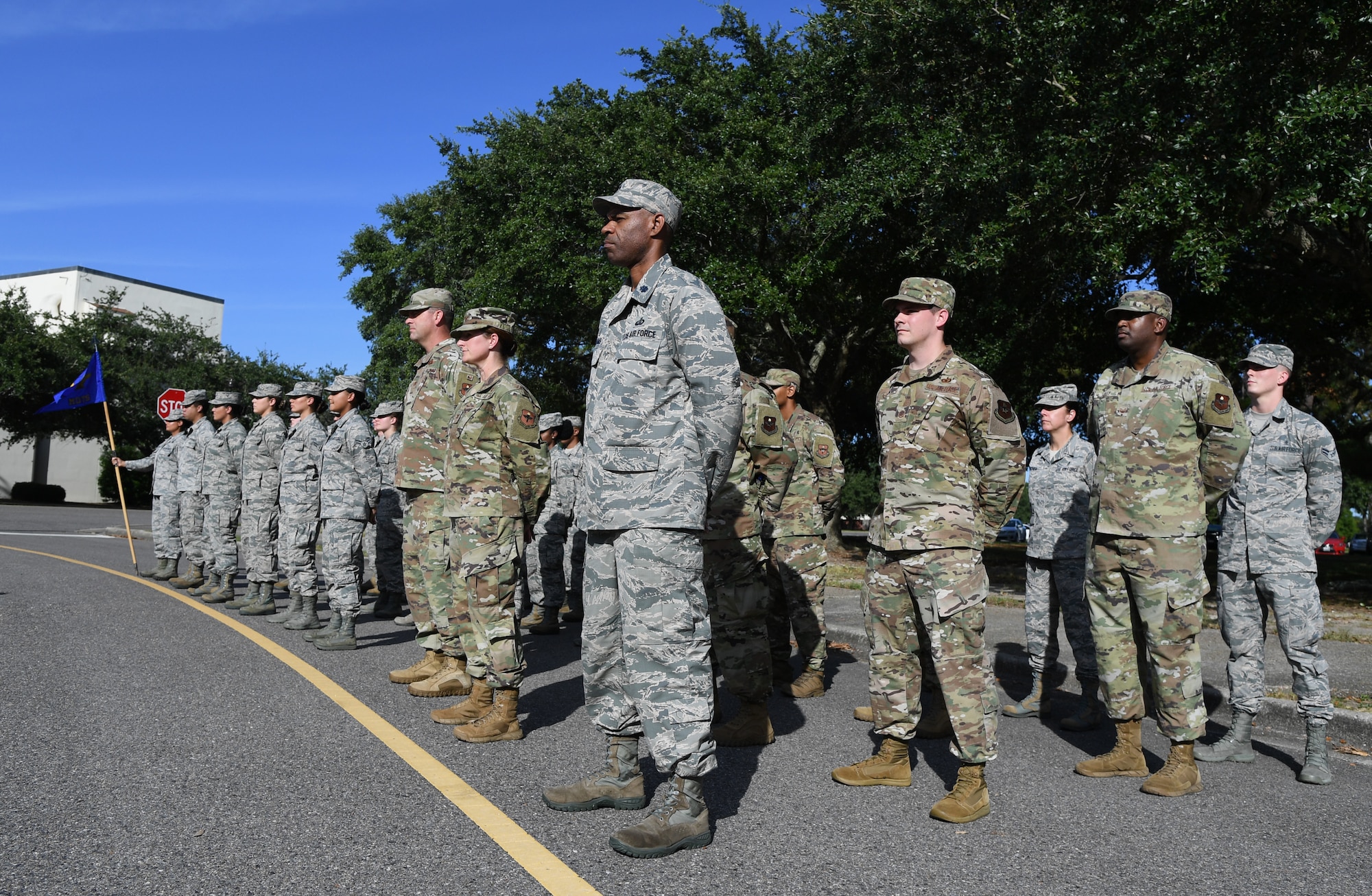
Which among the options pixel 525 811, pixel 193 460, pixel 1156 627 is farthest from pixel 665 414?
pixel 193 460

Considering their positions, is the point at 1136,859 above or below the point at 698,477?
below

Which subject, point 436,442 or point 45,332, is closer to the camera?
point 436,442

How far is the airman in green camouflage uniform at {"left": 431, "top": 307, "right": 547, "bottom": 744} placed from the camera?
513 centimetres

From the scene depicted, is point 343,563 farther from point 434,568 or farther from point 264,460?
point 264,460

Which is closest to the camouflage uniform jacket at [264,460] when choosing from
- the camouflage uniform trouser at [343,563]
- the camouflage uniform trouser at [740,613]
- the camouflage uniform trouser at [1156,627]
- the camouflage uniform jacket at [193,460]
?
the camouflage uniform trouser at [343,563]

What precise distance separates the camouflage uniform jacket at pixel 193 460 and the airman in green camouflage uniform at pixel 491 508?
22.8 ft

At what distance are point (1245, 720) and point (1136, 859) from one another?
2183mm

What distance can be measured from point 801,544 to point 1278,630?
286 centimetres

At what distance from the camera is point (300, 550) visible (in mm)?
8203

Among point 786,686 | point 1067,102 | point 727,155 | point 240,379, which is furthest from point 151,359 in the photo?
point 786,686

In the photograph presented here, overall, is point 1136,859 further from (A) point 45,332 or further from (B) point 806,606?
(A) point 45,332

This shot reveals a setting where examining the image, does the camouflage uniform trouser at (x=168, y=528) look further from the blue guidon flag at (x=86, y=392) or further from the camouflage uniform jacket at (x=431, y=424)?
the camouflage uniform jacket at (x=431, y=424)

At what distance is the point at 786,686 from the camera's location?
661 centimetres

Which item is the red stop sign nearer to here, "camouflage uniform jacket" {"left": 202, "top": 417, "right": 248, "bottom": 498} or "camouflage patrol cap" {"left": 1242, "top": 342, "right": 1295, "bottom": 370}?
"camouflage uniform jacket" {"left": 202, "top": 417, "right": 248, "bottom": 498}
